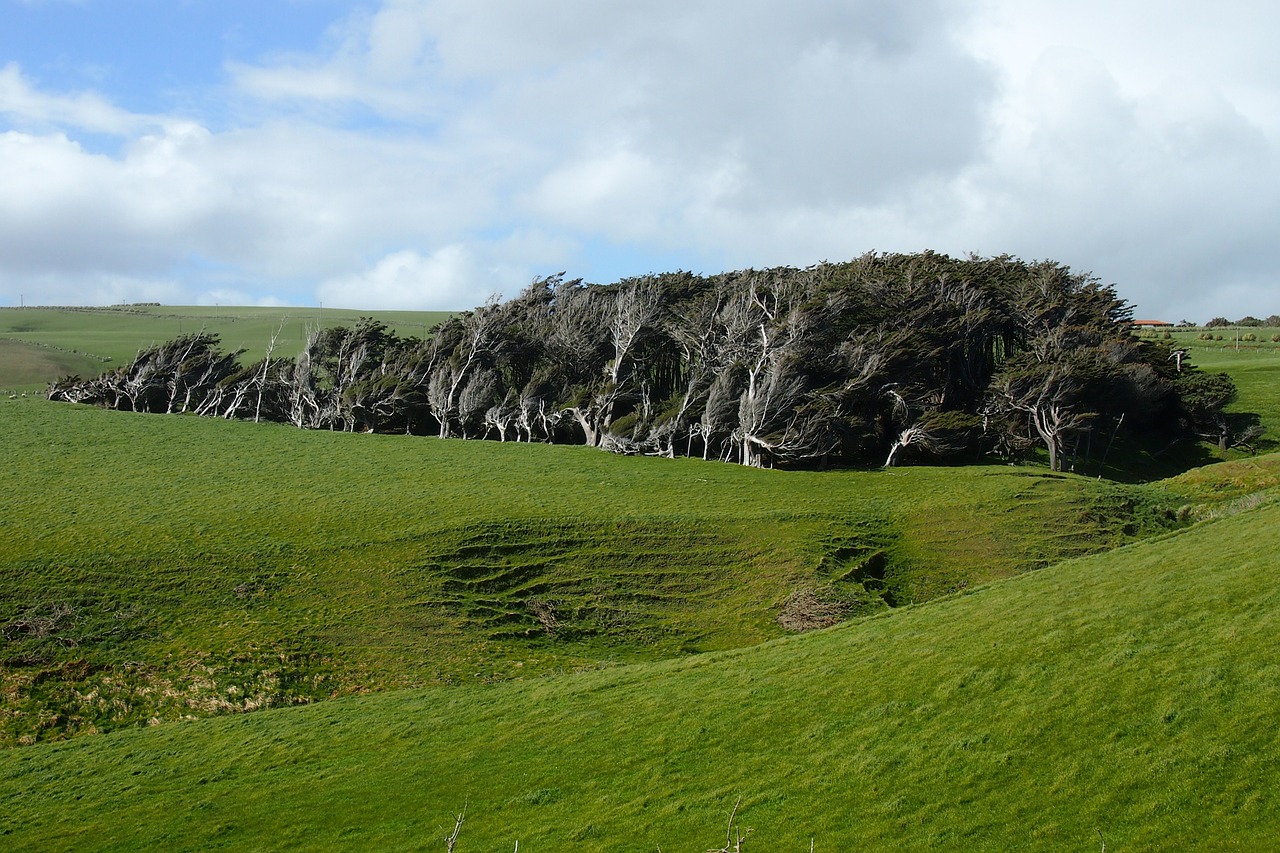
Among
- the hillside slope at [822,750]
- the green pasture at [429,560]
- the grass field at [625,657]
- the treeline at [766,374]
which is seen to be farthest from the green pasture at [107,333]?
the hillside slope at [822,750]

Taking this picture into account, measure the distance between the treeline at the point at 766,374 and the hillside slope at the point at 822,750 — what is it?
3782 centimetres

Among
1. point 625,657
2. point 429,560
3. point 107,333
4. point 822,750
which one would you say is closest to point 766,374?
point 429,560

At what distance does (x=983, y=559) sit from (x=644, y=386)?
3794cm

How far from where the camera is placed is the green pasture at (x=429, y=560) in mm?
33812

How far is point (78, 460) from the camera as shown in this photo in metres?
59.2

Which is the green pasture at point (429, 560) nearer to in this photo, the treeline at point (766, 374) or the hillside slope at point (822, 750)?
the hillside slope at point (822, 750)

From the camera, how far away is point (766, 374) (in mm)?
67250

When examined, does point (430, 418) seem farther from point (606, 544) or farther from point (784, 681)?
point (784, 681)

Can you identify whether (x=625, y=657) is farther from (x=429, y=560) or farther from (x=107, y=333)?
(x=107, y=333)

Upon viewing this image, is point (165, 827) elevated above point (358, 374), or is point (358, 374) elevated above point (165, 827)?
point (358, 374)

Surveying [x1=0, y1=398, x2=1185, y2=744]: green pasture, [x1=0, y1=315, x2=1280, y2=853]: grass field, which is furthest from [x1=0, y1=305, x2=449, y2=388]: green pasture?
[x1=0, y1=315, x2=1280, y2=853]: grass field

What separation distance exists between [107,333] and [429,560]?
14278 cm

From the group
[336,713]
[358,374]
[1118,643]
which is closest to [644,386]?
[358,374]

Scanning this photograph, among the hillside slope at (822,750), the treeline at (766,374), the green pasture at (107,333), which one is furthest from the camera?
the green pasture at (107,333)
